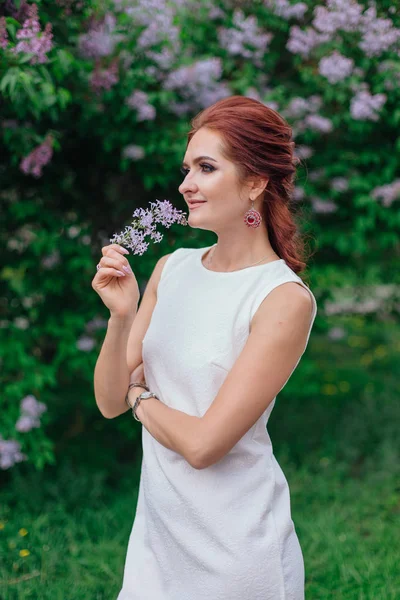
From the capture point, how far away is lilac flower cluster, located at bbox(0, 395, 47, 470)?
11.0 ft

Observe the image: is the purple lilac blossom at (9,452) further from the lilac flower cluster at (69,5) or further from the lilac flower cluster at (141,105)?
the lilac flower cluster at (69,5)

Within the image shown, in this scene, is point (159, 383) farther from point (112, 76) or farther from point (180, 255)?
point (112, 76)

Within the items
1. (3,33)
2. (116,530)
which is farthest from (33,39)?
(116,530)

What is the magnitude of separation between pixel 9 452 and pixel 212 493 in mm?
1855

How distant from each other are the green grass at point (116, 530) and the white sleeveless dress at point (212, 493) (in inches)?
48.3

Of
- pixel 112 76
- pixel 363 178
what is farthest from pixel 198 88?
pixel 363 178

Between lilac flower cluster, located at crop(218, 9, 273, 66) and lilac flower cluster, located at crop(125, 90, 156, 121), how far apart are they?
2.00ft

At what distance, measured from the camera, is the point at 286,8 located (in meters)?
3.60

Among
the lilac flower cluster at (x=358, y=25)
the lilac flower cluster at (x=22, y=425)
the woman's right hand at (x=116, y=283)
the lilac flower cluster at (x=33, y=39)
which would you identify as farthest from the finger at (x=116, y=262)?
the lilac flower cluster at (x=358, y=25)

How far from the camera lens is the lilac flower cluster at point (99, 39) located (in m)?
3.28

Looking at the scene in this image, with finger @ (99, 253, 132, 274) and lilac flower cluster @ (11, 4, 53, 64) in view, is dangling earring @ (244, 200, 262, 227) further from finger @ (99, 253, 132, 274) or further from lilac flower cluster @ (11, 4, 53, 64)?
lilac flower cluster @ (11, 4, 53, 64)

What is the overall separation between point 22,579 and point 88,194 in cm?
208

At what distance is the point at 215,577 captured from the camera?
177cm

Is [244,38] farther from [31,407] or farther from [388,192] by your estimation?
[31,407]
